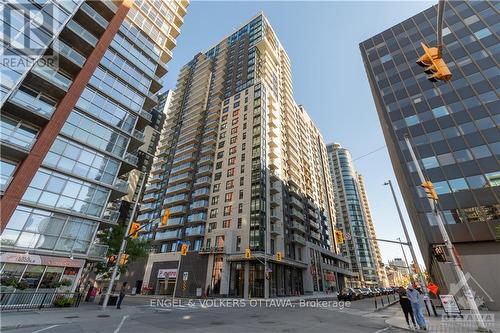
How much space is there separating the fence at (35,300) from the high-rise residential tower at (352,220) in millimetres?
108934

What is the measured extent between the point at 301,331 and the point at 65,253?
20.1 meters

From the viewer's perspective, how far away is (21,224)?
59.2 feet

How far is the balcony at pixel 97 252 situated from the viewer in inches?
846

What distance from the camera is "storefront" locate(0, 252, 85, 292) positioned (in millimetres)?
16750

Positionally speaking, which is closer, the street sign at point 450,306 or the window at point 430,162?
the street sign at point 450,306

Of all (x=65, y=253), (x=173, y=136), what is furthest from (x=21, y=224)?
(x=173, y=136)

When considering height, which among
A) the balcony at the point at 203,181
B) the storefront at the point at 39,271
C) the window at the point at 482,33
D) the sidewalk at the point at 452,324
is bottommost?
the sidewalk at the point at 452,324

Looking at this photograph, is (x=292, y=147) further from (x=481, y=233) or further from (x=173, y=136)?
(x=481, y=233)

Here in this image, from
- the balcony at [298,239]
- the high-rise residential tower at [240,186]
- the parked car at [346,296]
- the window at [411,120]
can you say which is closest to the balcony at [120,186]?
the high-rise residential tower at [240,186]

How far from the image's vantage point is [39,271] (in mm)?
18188

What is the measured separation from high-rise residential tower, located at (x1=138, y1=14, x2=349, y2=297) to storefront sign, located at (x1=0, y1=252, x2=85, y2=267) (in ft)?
72.6

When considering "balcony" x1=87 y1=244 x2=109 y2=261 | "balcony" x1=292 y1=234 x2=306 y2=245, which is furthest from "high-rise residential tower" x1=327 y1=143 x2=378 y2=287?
"balcony" x1=87 y1=244 x2=109 y2=261

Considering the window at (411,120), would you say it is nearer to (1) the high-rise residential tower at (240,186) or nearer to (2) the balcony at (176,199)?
(1) the high-rise residential tower at (240,186)

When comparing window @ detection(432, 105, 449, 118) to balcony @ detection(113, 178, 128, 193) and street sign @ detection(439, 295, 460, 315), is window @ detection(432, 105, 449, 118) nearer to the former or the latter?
street sign @ detection(439, 295, 460, 315)
